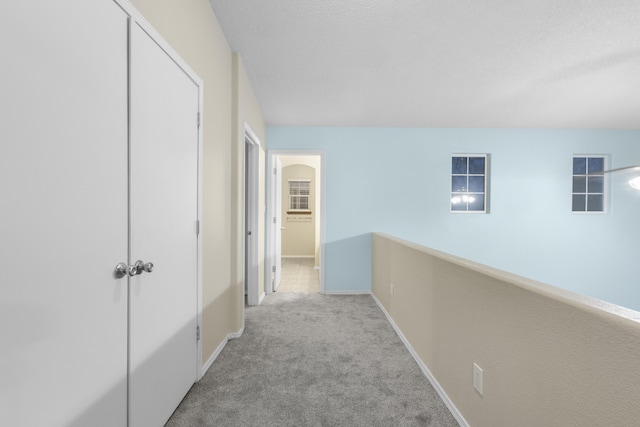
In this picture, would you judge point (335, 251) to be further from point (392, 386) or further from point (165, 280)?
point (165, 280)

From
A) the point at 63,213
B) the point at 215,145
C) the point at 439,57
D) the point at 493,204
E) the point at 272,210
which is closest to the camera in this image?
the point at 63,213

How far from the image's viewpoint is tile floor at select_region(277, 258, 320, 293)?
4270 mm

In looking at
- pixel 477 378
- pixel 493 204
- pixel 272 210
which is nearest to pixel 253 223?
pixel 272 210

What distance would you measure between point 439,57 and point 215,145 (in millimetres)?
1961


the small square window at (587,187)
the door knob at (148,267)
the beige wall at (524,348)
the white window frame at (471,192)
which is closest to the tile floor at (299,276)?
the white window frame at (471,192)

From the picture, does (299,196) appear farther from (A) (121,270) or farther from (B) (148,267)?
(A) (121,270)

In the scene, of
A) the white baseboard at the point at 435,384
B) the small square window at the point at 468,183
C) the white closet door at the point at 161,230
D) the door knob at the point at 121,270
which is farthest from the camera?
the small square window at the point at 468,183

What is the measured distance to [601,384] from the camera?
75 centimetres

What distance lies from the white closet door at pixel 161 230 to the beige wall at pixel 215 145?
174mm

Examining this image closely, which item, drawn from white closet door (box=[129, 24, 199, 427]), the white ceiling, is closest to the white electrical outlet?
white closet door (box=[129, 24, 199, 427])

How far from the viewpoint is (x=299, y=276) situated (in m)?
5.09

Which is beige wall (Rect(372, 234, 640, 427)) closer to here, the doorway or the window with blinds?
the doorway

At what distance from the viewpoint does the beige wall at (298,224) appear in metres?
7.30

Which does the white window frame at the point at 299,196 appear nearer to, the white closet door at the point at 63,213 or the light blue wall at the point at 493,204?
the light blue wall at the point at 493,204
